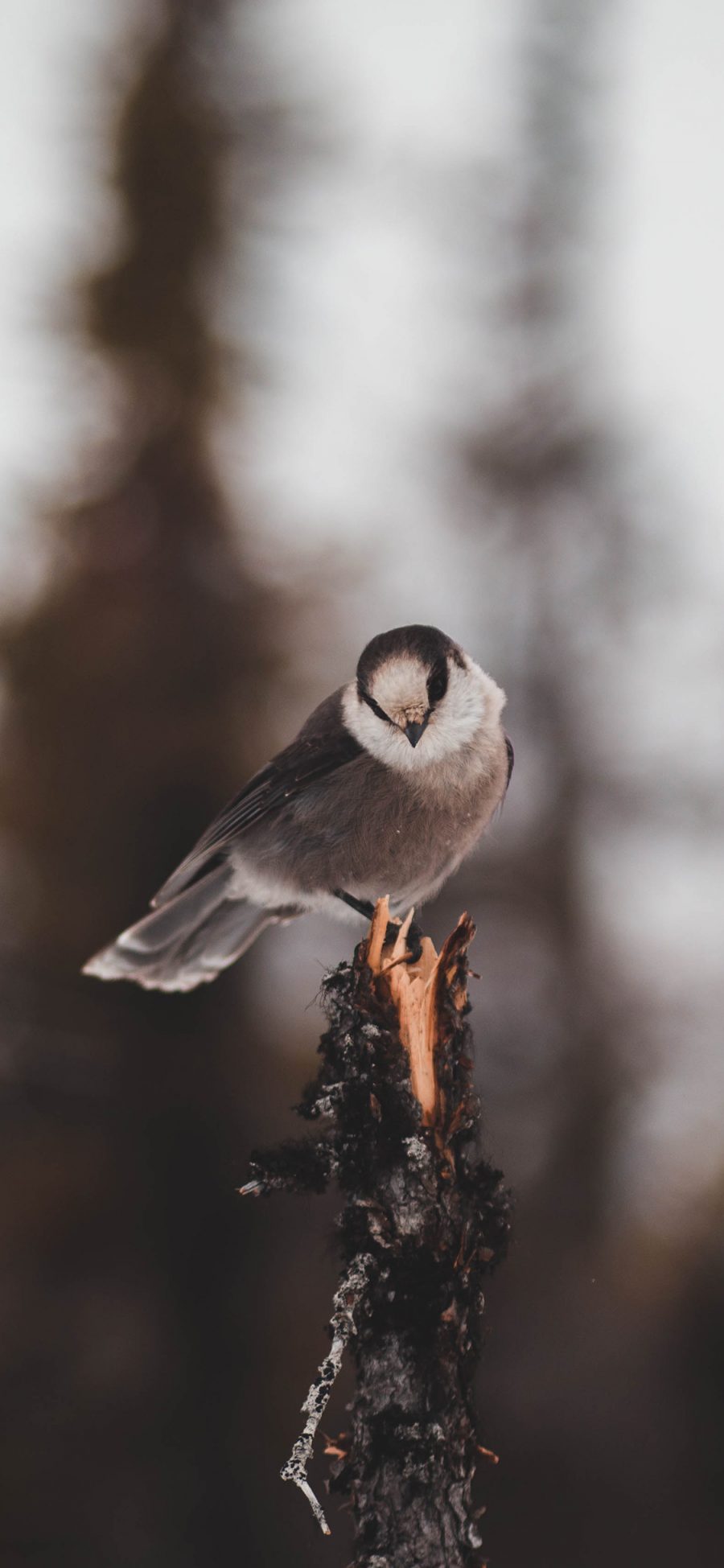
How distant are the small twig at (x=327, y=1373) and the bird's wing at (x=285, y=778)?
54.8 inches

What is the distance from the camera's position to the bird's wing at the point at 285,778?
2848 mm

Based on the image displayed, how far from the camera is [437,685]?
2.62 metres

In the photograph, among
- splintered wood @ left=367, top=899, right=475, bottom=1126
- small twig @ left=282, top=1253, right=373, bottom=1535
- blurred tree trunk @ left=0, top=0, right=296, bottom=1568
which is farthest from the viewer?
blurred tree trunk @ left=0, top=0, right=296, bottom=1568

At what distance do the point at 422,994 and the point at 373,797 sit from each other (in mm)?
963

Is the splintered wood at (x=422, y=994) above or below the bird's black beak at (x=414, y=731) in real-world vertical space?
below

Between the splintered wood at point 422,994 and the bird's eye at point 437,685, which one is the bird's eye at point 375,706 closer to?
the bird's eye at point 437,685

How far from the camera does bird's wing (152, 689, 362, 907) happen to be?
9.34 feet

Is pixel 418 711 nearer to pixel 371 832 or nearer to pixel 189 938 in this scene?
pixel 371 832

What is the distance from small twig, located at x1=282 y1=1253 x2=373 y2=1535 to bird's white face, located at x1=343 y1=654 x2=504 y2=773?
126 centimetres

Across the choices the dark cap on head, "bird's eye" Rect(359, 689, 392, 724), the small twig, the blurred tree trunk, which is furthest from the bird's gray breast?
the blurred tree trunk

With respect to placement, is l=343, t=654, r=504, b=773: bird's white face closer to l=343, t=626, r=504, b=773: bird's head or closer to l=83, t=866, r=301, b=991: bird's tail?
l=343, t=626, r=504, b=773: bird's head

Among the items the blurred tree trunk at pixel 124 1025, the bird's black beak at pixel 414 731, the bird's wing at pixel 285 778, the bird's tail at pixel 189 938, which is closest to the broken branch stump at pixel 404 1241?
the bird's black beak at pixel 414 731

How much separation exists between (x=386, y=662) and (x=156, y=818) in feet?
10.9

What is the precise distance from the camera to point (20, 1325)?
5207 millimetres
